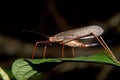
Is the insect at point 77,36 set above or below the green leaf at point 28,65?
above

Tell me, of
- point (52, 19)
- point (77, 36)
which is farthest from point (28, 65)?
point (52, 19)

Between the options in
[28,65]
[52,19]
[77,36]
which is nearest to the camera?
[28,65]

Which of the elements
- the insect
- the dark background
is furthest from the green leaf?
the dark background

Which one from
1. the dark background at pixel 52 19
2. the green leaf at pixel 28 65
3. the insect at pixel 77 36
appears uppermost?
the dark background at pixel 52 19

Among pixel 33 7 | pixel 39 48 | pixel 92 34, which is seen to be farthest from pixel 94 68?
pixel 92 34

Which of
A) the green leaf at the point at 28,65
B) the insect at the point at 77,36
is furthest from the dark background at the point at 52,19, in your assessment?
the green leaf at the point at 28,65

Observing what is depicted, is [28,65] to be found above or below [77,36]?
below

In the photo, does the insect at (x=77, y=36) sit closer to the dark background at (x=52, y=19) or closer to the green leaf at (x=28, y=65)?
the green leaf at (x=28, y=65)

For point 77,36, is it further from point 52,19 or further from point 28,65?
point 52,19

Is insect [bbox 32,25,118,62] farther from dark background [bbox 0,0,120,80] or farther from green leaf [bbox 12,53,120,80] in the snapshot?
dark background [bbox 0,0,120,80]

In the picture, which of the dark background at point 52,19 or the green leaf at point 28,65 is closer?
the green leaf at point 28,65
